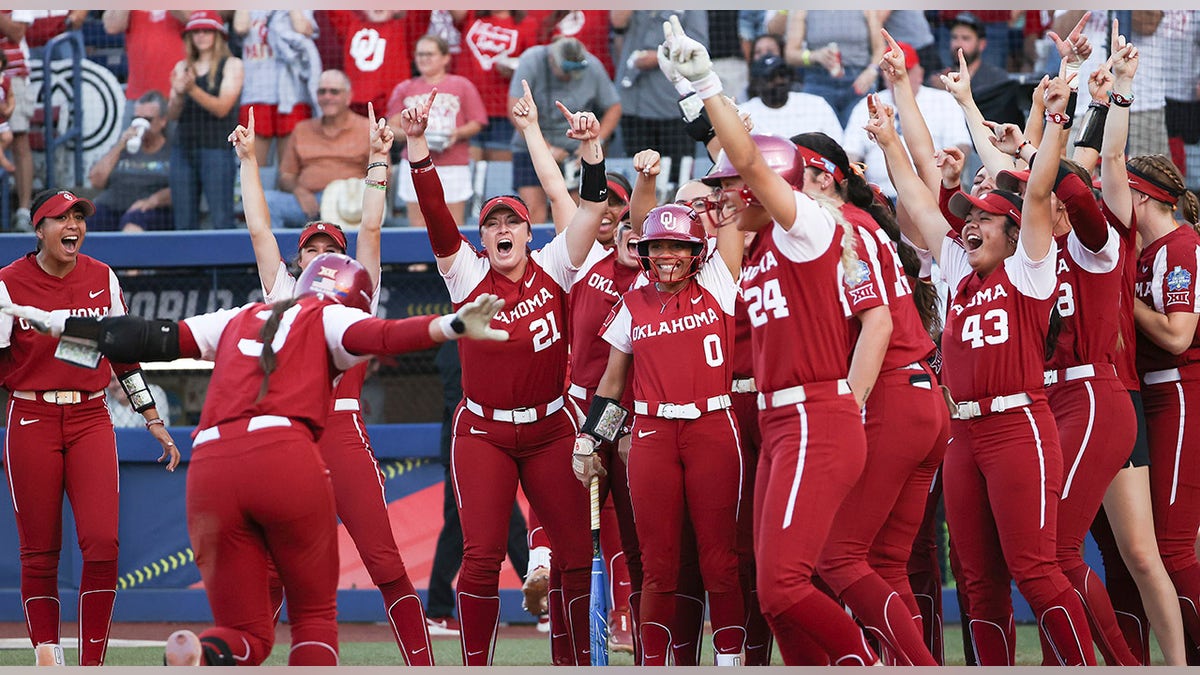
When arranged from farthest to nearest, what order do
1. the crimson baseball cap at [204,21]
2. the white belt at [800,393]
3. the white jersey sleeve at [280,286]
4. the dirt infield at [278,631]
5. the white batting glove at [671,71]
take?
the crimson baseball cap at [204,21] < the dirt infield at [278,631] < the white jersey sleeve at [280,286] < the white belt at [800,393] < the white batting glove at [671,71]

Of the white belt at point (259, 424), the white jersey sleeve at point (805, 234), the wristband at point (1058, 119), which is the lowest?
the white belt at point (259, 424)

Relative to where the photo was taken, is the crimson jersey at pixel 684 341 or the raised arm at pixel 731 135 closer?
the raised arm at pixel 731 135

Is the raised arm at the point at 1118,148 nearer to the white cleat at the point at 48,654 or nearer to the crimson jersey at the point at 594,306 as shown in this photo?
the crimson jersey at the point at 594,306

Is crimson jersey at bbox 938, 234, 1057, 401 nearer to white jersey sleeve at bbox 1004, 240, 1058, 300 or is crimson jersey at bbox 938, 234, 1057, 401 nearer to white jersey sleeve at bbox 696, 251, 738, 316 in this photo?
white jersey sleeve at bbox 1004, 240, 1058, 300

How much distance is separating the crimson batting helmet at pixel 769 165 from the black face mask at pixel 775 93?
4893mm

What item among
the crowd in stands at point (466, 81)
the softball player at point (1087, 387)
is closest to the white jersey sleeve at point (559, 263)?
the softball player at point (1087, 387)

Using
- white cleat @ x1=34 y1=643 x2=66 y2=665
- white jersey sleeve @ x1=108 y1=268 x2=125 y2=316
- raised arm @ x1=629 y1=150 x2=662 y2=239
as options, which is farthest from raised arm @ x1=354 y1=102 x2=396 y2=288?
white cleat @ x1=34 y1=643 x2=66 y2=665

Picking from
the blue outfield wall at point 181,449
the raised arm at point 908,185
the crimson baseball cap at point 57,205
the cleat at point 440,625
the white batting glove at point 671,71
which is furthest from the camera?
the blue outfield wall at point 181,449

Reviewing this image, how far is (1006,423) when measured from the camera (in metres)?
4.95

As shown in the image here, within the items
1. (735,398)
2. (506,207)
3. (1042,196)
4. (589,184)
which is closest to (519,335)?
(506,207)

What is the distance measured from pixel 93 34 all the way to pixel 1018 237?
24.3ft

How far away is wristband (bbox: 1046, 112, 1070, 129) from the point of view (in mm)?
4898

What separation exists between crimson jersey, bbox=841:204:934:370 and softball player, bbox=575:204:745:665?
75 centimetres

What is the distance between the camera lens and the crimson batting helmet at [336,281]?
14.4 feet
